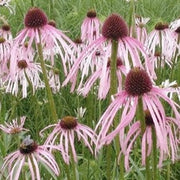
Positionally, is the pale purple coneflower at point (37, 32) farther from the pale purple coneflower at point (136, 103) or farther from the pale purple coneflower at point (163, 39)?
the pale purple coneflower at point (163, 39)

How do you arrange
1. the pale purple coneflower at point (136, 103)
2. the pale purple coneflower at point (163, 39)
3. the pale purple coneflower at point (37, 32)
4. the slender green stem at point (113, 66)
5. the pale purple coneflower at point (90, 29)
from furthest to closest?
the pale purple coneflower at point (163, 39) → the pale purple coneflower at point (90, 29) → the pale purple coneflower at point (37, 32) → the slender green stem at point (113, 66) → the pale purple coneflower at point (136, 103)

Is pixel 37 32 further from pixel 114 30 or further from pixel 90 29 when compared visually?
pixel 90 29

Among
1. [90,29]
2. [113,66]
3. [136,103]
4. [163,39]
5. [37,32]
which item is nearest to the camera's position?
[136,103]

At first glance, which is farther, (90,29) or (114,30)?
(90,29)

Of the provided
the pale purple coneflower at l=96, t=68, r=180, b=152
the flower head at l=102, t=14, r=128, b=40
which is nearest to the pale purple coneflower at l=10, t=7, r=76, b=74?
the flower head at l=102, t=14, r=128, b=40

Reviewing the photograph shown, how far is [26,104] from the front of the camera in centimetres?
276

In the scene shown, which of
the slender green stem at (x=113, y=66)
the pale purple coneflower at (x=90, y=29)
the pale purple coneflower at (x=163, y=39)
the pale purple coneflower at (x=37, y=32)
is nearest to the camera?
the slender green stem at (x=113, y=66)

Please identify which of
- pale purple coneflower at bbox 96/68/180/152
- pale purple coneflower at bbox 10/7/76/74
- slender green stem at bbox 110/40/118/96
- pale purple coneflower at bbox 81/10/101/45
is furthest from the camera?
pale purple coneflower at bbox 81/10/101/45

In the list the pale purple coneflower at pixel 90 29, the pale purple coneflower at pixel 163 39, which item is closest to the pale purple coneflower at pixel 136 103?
the pale purple coneflower at pixel 90 29

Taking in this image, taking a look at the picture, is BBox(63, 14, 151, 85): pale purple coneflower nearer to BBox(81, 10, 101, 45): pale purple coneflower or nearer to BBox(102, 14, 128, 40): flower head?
BBox(102, 14, 128, 40): flower head

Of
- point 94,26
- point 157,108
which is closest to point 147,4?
point 94,26

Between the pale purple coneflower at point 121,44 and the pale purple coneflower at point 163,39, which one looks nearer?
the pale purple coneflower at point 121,44

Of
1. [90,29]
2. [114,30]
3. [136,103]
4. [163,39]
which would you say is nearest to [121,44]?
[114,30]

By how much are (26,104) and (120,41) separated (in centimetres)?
176
